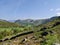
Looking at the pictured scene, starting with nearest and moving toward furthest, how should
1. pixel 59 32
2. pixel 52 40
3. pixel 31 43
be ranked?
pixel 52 40 → pixel 31 43 → pixel 59 32

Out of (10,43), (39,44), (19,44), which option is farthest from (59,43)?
(10,43)

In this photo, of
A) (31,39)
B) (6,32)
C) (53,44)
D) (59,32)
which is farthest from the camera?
(6,32)

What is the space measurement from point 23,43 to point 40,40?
24.0 ft

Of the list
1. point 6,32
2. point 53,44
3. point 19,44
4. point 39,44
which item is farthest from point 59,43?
point 6,32

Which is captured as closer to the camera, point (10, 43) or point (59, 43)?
point (59, 43)

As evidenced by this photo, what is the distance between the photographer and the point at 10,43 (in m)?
68.8

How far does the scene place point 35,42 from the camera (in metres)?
66.0

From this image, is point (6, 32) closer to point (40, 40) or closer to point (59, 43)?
point (40, 40)

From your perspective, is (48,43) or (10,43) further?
(10,43)

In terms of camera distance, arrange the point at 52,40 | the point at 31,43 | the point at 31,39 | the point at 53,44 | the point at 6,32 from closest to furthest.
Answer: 1. the point at 53,44
2. the point at 52,40
3. the point at 31,43
4. the point at 31,39
5. the point at 6,32

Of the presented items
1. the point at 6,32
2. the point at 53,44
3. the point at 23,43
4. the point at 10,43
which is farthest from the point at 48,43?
the point at 6,32

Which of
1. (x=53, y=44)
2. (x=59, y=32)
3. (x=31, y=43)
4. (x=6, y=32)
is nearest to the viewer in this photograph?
(x=53, y=44)

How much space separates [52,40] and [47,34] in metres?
10.4

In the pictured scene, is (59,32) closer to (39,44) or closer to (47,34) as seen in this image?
(47,34)
